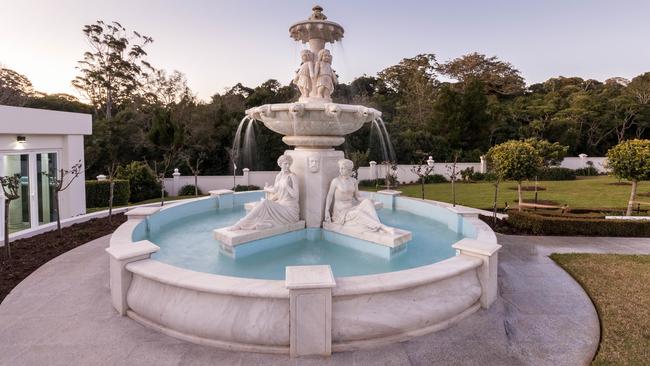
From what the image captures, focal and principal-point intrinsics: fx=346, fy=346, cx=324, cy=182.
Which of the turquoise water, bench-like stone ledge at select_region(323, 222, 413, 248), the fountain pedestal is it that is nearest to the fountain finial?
the fountain pedestal

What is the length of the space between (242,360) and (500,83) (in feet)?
162

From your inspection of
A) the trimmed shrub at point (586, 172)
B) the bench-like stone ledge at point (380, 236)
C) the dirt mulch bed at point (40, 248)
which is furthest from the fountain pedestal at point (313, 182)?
the trimmed shrub at point (586, 172)

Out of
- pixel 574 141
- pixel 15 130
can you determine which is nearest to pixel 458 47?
pixel 574 141

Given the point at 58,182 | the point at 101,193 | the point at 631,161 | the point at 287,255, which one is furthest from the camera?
the point at 101,193

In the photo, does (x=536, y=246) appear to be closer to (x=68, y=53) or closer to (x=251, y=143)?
(x=251, y=143)

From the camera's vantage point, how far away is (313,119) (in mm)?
7348

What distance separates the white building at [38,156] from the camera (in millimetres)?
11055

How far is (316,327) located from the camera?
3.67 m

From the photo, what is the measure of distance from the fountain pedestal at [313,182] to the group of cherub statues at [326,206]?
0.19m

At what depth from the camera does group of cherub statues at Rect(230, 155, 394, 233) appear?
7070 mm

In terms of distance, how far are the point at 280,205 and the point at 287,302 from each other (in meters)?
3.87

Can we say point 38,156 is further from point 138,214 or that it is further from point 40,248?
point 138,214

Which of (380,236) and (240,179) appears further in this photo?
(240,179)

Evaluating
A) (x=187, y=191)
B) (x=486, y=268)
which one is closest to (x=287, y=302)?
(x=486, y=268)
